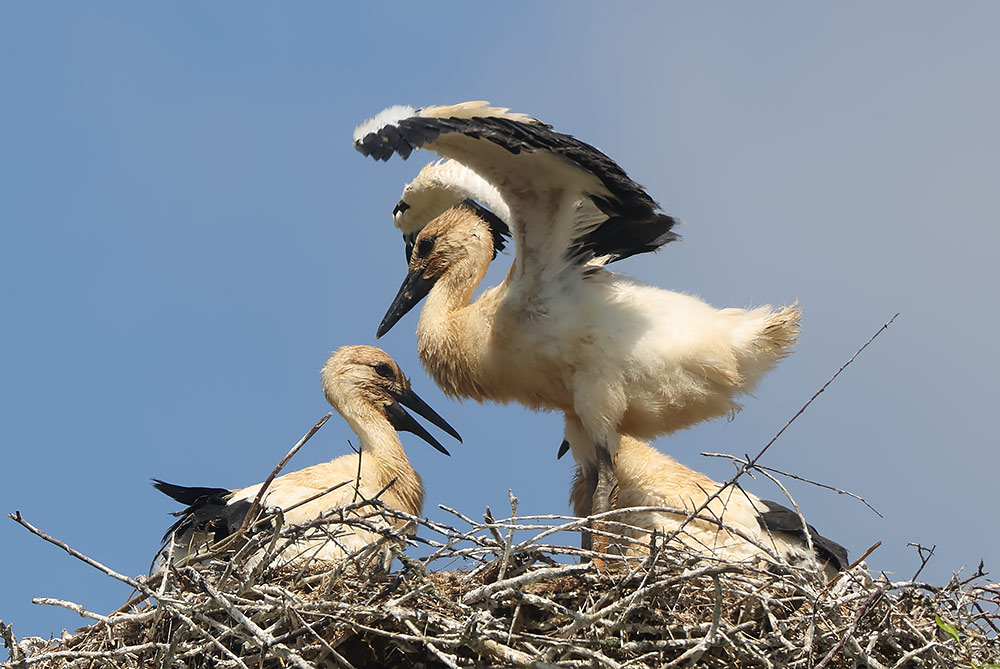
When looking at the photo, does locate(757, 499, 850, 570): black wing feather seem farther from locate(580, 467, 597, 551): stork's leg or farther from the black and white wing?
the black and white wing

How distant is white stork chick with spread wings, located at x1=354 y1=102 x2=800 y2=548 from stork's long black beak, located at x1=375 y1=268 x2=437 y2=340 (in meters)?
0.59

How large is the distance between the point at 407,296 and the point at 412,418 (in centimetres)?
63

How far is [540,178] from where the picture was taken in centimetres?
493

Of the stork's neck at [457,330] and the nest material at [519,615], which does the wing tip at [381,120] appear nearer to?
the stork's neck at [457,330]

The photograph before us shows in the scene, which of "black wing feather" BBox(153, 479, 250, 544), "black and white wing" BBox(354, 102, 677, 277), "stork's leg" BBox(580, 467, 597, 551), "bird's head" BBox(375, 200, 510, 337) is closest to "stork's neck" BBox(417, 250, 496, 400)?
"bird's head" BBox(375, 200, 510, 337)

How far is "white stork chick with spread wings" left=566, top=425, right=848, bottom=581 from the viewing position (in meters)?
4.87

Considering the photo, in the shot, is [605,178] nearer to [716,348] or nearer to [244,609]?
[716,348]

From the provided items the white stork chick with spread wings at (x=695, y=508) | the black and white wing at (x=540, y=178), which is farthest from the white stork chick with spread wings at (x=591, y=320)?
the white stork chick with spread wings at (x=695, y=508)

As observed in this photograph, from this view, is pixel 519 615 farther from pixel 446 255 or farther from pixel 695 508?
pixel 446 255

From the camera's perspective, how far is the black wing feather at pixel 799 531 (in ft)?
16.3

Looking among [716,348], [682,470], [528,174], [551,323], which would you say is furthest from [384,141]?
[682,470]

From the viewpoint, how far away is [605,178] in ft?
15.8

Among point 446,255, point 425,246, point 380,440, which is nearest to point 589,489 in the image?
point 380,440

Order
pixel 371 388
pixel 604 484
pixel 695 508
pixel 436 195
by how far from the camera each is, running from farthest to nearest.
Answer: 1. pixel 436 195
2. pixel 371 388
3. pixel 604 484
4. pixel 695 508
